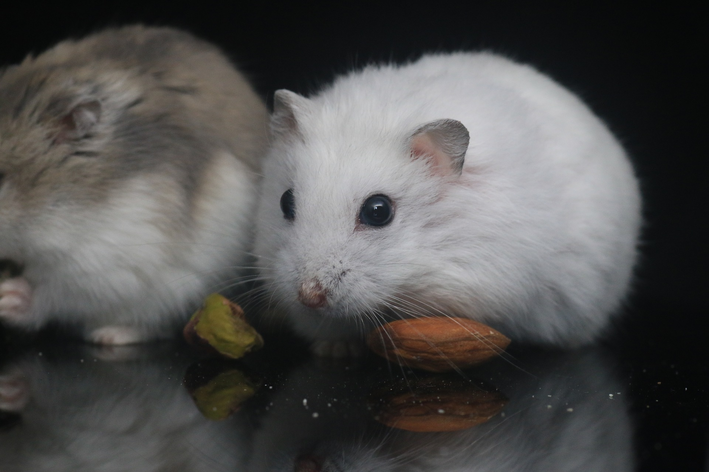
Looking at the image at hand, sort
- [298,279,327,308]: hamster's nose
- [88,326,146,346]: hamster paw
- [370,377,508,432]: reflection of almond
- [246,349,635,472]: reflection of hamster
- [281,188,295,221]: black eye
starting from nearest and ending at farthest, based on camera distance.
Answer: [246,349,635,472]: reflection of hamster
[370,377,508,432]: reflection of almond
[298,279,327,308]: hamster's nose
[281,188,295,221]: black eye
[88,326,146,346]: hamster paw

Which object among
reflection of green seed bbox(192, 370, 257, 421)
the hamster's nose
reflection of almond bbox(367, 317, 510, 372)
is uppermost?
the hamster's nose

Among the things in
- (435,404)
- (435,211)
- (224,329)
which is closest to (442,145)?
(435,211)

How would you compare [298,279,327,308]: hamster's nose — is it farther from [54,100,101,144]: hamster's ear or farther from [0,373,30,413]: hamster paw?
[54,100,101,144]: hamster's ear

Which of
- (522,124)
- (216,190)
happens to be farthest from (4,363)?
(522,124)

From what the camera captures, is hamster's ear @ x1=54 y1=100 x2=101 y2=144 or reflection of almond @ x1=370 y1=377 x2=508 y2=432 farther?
hamster's ear @ x1=54 y1=100 x2=101 y2=144

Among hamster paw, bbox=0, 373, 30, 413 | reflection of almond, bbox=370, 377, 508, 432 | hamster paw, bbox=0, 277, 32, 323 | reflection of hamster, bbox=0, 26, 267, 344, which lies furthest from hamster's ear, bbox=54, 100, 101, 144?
reflection of almond, bbox=370, 377, 508, 432

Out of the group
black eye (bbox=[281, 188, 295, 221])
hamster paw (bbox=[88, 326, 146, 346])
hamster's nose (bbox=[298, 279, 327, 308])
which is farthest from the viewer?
hamster paw (bbox=[88, 326, 146, 346])

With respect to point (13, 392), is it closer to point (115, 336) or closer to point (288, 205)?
point (115, 336)

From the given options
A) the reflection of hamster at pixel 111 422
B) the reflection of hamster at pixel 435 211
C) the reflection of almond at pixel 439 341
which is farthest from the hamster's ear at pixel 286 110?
the reflection of hamster at pixel 111 422
